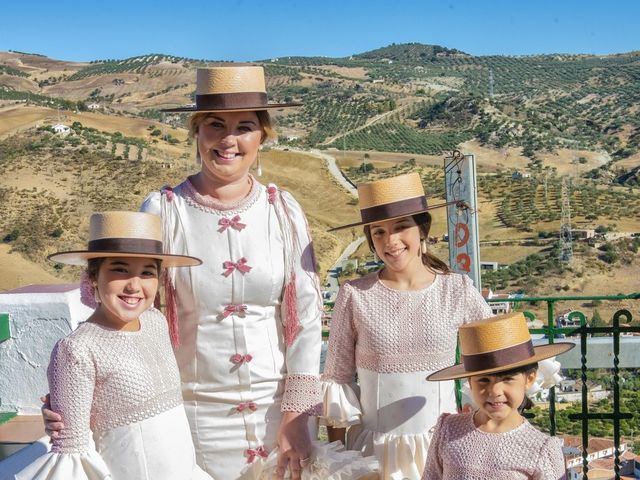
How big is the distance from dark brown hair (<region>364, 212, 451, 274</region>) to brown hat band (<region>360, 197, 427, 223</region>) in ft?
0.16

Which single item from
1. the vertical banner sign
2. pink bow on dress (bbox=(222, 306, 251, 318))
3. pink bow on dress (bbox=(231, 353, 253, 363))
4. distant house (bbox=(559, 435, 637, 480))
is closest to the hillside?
pink bow on dress (bbox=(222, 306, 251, 318))

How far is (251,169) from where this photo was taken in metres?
2.88

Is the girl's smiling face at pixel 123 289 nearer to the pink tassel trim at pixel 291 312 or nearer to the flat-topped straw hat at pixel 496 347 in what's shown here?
the pink tassel trim at pixel 291 312

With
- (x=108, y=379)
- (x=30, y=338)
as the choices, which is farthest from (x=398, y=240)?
(x=30, y=338)

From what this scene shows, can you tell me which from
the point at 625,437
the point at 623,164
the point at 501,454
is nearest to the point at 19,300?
the point at 501,454

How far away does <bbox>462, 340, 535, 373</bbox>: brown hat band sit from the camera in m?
2.35

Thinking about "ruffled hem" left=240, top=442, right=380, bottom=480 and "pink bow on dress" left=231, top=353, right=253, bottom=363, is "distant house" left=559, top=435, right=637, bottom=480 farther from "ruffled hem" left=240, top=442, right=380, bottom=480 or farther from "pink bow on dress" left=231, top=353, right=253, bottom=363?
"pink bow on dress" left=231, top=353, right=253, bottom=363

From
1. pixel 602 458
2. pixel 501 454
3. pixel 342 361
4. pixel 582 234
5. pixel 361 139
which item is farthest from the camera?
pixel 361 139

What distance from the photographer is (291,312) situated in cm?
269

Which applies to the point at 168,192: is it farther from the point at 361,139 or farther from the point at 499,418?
the point at 361,139

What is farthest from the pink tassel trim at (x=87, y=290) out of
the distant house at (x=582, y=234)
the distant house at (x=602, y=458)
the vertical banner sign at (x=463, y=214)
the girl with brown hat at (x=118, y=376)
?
the distant house at (x=582, y=234)

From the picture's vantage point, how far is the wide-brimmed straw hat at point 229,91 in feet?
8.52

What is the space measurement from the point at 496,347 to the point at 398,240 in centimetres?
54

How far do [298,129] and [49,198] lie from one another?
38.6 m
